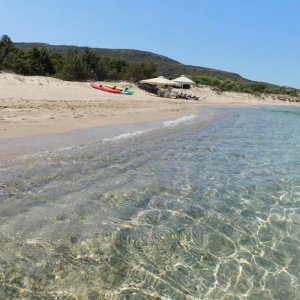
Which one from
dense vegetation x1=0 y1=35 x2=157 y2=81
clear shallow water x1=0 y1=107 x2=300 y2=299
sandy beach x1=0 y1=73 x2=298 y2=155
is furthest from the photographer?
dense vegetation x1=0 y1=35 x2=157 y2=81

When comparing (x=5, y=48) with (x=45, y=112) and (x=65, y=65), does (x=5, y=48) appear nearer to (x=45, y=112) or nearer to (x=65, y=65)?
(x=65, y=65)

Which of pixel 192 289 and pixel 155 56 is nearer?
pixel 192 289

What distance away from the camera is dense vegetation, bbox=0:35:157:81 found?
33888 mm

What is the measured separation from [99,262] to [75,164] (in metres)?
4.38

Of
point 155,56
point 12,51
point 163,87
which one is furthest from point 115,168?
point 155,56

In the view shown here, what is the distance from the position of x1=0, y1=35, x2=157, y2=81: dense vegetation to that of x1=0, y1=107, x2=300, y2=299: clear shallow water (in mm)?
26549

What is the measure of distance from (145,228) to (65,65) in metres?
32.6

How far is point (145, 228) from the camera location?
5582 millimetres

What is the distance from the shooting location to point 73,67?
35.2 m

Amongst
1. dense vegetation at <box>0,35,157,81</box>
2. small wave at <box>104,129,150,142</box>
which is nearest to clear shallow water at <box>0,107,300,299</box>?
small wave at <box>104,129,150,142</box>

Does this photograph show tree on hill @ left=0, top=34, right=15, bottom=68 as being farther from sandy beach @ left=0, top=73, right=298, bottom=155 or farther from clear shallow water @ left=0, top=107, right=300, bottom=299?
clear shallow water @ left=0, top=107, right=300, bottom=299

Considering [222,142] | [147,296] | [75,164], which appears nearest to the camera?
[147,296]

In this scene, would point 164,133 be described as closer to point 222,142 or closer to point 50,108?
point 222,142

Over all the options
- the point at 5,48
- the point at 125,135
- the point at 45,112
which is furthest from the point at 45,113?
the point at 5,48
